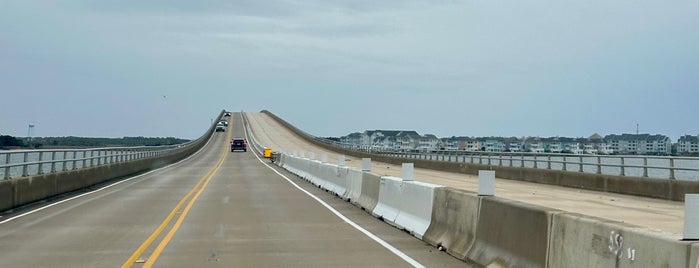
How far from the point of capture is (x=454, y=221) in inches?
470

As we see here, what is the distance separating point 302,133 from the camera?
126 metres

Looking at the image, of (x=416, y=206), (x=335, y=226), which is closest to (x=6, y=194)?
(x=335, y=226)

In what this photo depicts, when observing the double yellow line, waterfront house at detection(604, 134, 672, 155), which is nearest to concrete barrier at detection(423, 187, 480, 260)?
the double yellow line

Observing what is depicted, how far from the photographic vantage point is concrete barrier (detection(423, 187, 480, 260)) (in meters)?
11.1

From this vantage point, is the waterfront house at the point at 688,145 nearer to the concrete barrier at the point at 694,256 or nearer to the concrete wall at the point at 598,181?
the concrete wall at the point at 598,181

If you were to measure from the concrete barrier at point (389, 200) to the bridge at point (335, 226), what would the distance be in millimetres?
45

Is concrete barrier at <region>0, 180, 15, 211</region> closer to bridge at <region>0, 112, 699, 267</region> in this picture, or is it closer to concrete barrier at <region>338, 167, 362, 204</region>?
bridge at <region>0, 112, 699, 267</region>

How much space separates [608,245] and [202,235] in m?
9.00

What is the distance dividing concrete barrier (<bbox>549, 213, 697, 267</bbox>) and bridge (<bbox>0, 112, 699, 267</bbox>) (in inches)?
0.5

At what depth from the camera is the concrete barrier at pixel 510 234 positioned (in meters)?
8.39

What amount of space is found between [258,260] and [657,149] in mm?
23394

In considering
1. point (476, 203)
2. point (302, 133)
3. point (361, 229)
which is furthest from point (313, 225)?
point (302, 133)

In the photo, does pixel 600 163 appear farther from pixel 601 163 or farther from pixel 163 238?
pixel 163 238

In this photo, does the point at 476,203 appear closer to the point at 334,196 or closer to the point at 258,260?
the point at 258,260
